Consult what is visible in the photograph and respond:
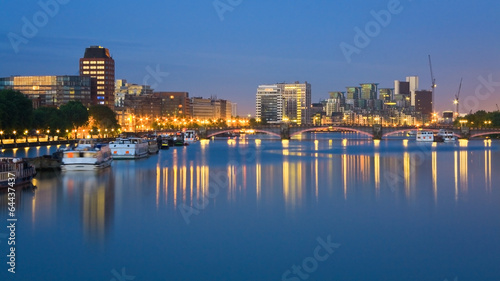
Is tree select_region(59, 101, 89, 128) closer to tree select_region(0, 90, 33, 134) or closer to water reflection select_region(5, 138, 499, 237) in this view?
tree select_region(0, 90, 33, 134)

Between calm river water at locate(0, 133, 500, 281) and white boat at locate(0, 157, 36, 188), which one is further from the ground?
white boat at locate(0, 157, 36, 188)

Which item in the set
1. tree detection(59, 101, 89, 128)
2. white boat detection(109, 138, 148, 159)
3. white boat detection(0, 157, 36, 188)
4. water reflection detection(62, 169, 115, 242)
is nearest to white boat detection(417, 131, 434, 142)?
tree detection(59, 101, 89, 128)

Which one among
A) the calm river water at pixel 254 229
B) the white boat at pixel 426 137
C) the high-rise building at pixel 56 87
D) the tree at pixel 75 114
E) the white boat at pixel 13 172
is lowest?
the calm river water at pixel 254 229

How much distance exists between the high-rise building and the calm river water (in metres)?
158

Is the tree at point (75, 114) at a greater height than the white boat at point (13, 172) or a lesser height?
greater

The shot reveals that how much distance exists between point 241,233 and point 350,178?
22.8 meters

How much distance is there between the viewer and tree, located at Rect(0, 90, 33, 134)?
81.9 meters

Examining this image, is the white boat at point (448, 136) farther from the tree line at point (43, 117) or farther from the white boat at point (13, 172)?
the white boat at point (13, 172)

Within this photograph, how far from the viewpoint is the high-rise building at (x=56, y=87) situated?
645 ft

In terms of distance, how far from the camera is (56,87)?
19762 centimetres

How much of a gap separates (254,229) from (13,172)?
677 inches

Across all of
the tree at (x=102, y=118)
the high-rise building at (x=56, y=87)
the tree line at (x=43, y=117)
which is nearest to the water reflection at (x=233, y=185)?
the tree line at (x=43, y=117)

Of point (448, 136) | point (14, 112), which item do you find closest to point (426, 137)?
point (448, 136)

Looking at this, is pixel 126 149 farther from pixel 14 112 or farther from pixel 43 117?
pixel 43 117
